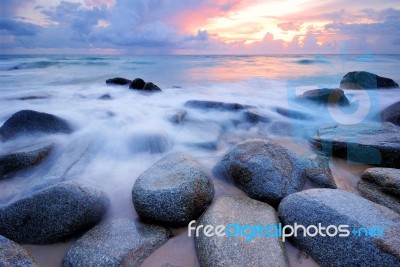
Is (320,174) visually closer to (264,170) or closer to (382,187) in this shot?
(382,187)

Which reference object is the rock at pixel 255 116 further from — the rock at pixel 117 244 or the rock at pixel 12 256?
the rock at pixel 12 256

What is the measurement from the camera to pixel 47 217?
2287 millimetres

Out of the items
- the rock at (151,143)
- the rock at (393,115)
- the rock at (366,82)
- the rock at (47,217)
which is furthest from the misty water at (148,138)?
the rock at (366,82)

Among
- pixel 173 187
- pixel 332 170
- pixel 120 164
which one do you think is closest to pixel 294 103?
pixel 332 170

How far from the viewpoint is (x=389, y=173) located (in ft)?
Answer: 9.18

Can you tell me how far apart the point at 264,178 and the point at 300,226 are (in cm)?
65

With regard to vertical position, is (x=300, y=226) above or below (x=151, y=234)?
above

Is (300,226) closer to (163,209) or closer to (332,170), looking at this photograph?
(163,209)

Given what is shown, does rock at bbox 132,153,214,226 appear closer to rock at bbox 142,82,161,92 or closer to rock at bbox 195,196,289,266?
rock at bbox 195,196,289,266

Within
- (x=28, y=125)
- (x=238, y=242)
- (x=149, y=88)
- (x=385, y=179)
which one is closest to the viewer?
(x=238, y=242)

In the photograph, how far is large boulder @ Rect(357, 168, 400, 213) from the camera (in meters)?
2.60

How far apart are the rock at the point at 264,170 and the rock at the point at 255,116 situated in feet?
7.83

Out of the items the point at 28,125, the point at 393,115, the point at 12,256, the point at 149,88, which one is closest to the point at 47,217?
the point at 12,256

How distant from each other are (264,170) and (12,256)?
7.17 ft
